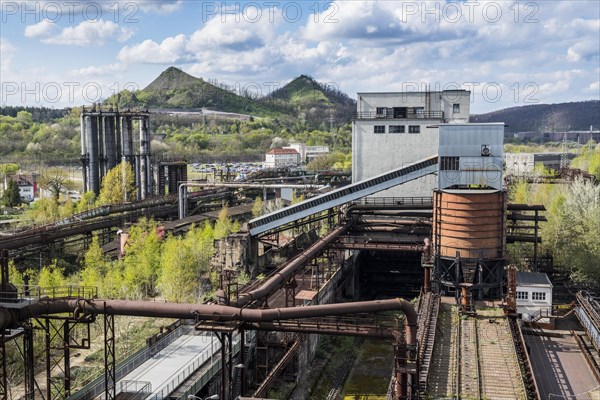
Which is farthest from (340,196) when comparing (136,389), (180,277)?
(136,389)

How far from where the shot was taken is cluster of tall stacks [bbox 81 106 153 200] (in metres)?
56.7

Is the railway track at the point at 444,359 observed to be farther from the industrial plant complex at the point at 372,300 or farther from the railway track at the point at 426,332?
the railway track at the point at 426,332

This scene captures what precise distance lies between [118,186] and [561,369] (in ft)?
134

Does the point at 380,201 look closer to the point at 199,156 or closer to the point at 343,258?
the point at 343,258

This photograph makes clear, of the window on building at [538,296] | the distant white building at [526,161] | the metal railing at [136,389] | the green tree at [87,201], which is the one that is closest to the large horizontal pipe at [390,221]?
the window on building at [538,296]

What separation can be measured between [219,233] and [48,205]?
66.7 ft

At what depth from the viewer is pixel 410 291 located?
3650 centimetres

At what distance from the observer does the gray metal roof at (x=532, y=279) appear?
2867 cm

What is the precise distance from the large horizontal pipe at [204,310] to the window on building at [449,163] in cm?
1356

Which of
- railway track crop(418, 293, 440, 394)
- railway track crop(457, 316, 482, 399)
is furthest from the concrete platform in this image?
railway track crop(418, 293, 440, 394)

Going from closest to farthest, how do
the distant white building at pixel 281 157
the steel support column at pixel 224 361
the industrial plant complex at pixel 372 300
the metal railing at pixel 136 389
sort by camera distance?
the steel support column at pixel 224 361 < the industrial plant complex at pixel 372 300 < the metal railing at pixel 136 389 < the distant white building at pixel 281 157

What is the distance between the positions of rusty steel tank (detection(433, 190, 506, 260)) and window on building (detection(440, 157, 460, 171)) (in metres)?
1.47

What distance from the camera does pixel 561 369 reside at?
24.0 meters

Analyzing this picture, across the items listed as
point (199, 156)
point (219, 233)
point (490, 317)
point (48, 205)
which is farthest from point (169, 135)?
point (490, 317)
